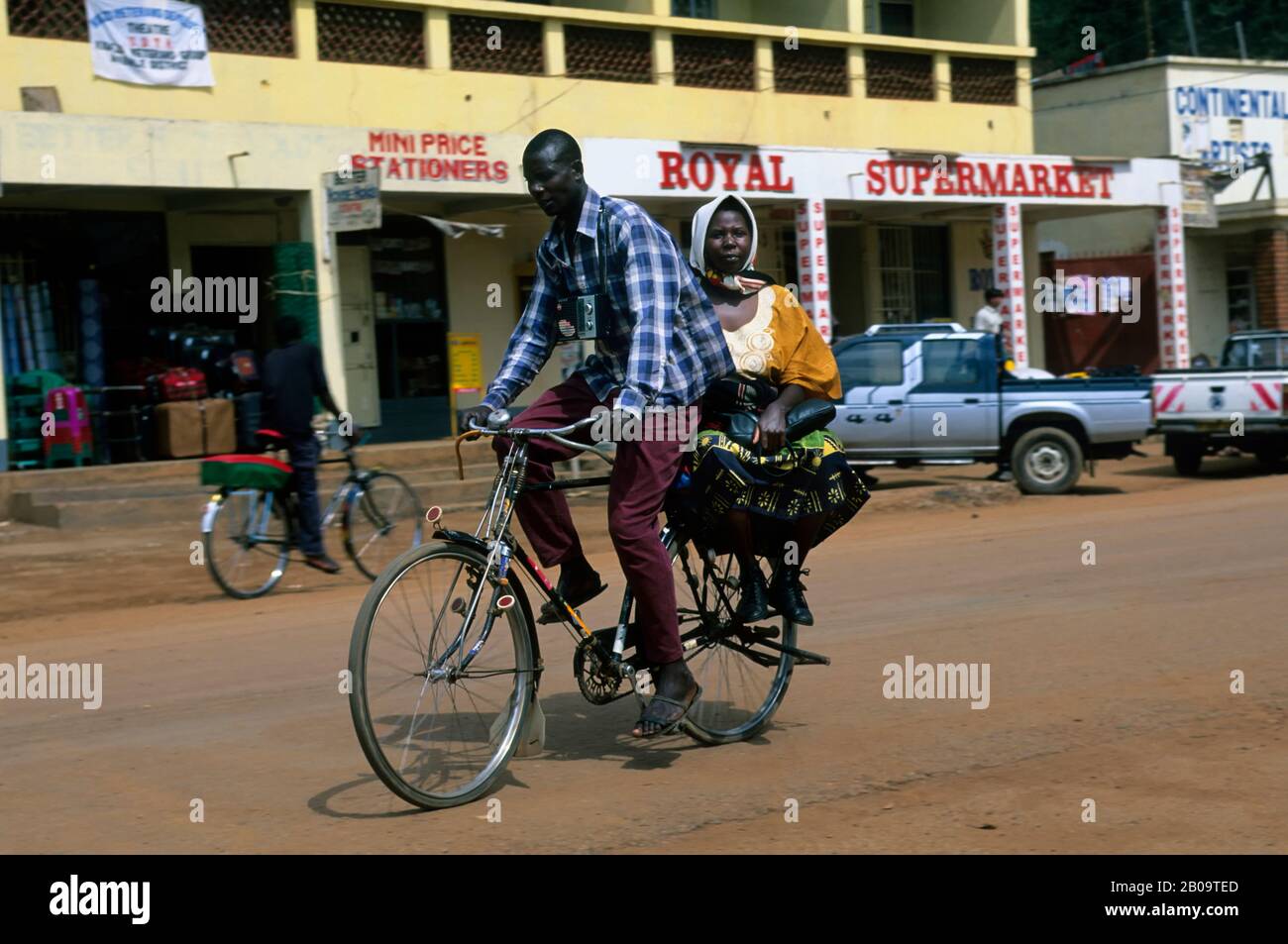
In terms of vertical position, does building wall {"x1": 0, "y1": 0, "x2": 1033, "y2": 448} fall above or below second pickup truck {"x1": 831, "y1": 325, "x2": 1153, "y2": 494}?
above

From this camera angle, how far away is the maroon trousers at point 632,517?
532 centimetres

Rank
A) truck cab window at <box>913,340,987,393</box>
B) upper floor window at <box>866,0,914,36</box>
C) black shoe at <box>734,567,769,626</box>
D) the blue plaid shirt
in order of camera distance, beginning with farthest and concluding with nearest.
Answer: upper floor window at <box>866,0,914,36</box>, truck cab window at <box>913,340,987,393</box>, black shoe at <box>734,567,769,626</box>, the blue plaid shirt

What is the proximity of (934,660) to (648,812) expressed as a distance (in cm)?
273

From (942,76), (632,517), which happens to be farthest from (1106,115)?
(632,517)

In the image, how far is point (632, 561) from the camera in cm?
535

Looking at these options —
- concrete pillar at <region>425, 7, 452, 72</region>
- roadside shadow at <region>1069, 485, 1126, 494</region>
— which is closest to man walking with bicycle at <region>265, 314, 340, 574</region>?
concrete pillar at <region>425, 7, 452, 72</region>

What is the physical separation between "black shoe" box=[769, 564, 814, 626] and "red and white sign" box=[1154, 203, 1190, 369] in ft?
75.4

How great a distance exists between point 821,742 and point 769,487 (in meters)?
0.98

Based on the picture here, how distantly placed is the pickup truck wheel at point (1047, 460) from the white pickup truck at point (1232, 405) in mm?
2040

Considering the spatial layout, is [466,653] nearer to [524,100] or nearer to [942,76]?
[524,100]

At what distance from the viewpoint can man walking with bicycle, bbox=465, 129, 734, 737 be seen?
529 centimetres

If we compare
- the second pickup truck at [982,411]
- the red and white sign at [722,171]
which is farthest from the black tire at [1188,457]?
the red and white sign at [722,171]

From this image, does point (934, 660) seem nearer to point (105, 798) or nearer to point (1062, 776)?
point (1062, 776)

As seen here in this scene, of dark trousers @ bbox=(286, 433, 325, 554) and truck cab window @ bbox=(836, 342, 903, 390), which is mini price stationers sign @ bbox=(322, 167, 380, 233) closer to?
truck cab window @ bbox=(836, 342, 903, 390)
